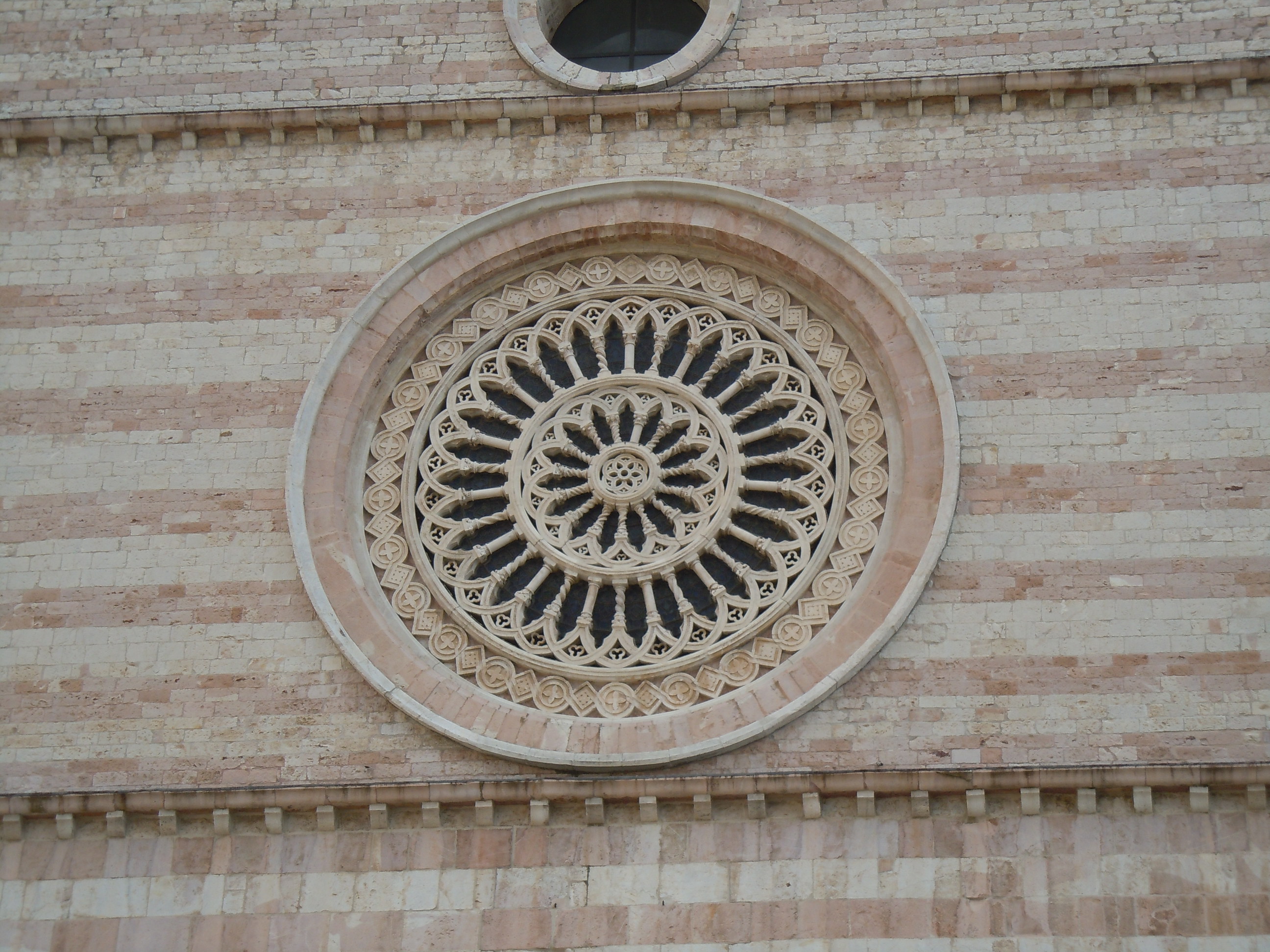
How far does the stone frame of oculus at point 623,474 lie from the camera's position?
12.9 metres

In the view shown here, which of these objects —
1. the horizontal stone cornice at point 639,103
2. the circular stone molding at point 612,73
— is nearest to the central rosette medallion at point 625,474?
the horizontal stone cornice at point 639,103

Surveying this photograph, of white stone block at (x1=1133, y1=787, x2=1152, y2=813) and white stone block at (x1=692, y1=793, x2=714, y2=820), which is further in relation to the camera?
white stone block at (x1=692, y1=793, x2=714, y2=820)

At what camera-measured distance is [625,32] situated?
51.6 ft

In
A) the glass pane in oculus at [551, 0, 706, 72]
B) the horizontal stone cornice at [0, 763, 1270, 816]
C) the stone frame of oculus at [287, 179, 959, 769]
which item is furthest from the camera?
the glass pane in oculus at [551, 0, 706, 72]

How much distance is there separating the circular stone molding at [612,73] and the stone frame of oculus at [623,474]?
0.89 meters

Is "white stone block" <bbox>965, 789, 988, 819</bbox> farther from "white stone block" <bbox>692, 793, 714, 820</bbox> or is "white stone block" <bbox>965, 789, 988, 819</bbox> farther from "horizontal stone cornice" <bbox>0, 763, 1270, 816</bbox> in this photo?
"white stone block" <bbox>692, 793, 714, 820</bbox>

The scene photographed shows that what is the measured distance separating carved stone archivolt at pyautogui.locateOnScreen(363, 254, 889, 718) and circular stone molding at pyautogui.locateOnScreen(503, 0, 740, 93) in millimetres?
1301

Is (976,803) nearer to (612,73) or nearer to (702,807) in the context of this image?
(702,807)

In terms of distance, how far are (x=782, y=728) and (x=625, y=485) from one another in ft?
7.04

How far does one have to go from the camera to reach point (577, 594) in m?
13.4

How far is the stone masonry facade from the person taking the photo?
11.9m

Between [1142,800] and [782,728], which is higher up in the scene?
[782,728]

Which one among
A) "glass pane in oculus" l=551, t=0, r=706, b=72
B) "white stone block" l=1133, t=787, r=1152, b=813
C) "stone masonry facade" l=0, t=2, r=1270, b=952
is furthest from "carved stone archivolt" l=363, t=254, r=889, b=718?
"white stone block" l=1133, t=787, r=1152, b=813

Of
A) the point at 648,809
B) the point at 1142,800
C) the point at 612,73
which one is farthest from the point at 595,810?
the point at 612,73
